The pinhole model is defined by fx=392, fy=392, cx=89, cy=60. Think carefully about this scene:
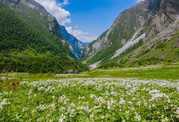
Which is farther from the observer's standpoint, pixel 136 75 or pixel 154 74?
pixel 136 75

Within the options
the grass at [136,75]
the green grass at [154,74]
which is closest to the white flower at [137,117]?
the grass at [136,75]

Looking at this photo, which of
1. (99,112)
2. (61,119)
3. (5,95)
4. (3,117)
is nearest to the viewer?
(61,119)

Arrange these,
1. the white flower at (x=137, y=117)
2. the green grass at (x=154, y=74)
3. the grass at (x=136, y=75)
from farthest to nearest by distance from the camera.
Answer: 1. the grass at (x=136, y=75)
2. the green grass at (x=154, y=74)
3. the white flower at (x=137, y=117)

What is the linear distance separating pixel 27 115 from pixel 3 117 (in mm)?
831

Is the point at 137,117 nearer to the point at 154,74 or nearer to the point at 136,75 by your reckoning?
the point at 154,74

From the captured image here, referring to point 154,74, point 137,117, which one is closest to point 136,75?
point 154,74

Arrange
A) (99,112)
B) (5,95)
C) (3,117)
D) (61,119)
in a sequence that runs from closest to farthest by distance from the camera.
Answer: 1. (61,119)
2. (99,112)
3. (3,117)
4. (5,95)

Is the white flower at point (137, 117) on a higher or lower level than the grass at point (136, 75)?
lower

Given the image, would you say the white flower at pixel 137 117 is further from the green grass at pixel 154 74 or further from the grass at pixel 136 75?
the green grass at pixel 154 74

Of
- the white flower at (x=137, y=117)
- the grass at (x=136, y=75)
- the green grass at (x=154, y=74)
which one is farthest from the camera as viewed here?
the grass at (x=136, y=75)

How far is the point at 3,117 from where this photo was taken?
538 inches

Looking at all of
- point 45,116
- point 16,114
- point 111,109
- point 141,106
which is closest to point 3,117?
point 16,114

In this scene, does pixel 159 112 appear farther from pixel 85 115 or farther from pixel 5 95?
pixel 5 95

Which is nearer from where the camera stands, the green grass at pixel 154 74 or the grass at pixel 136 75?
the green grass at pixel 154 74
